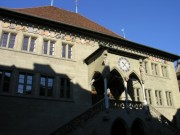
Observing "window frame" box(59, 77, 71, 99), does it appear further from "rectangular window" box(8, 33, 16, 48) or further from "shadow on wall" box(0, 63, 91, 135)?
"rectangular window" box(8, 33, 16, 48)

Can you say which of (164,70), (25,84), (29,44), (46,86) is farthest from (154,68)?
(25,84)

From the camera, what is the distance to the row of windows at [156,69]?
2316 centimetres

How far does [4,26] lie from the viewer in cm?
1656

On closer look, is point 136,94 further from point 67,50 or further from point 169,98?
point 67,50

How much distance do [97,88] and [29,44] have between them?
7.17 m

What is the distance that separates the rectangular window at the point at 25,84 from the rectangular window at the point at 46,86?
2.87 feet

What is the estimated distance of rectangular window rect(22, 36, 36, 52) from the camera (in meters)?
17.1

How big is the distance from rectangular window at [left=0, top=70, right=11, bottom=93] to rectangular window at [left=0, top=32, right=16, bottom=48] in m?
2.27

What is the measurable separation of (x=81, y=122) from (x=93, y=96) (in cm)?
500

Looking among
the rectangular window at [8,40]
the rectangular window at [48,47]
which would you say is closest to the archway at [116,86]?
the rectangular window at [48,47]

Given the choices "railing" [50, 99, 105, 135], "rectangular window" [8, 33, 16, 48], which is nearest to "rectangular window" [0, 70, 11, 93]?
"rectangular window" [8, 33, 16, 48]

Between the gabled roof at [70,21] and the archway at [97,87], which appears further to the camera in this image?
the archway at [97,87]

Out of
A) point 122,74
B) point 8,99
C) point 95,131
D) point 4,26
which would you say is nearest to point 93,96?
point 122,74

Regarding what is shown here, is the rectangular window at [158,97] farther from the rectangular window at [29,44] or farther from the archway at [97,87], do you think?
the rectangular window at [29,44]
